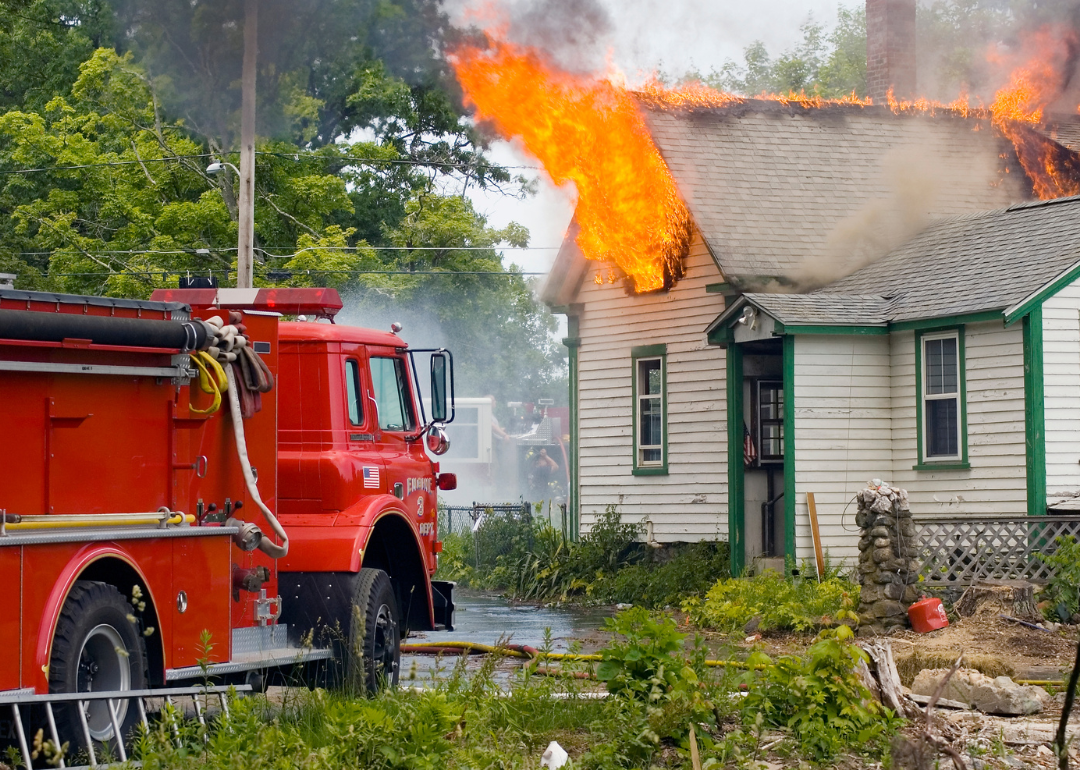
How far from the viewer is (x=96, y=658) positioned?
325 inches

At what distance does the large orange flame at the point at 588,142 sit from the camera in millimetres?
21062

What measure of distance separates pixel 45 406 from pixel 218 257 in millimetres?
26067

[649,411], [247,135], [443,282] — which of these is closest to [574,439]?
[649,411]

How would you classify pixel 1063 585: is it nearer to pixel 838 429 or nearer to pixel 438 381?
pixel 838 429

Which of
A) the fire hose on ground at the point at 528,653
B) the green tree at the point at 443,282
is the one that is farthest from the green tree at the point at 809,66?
the fire hose on ground at the point at 528,653

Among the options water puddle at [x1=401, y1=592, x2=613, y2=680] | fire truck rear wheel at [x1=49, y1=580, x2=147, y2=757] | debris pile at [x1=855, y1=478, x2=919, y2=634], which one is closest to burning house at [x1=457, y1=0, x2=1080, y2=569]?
water puddle at [x1=401, y1=592, x2=613, y2=680]

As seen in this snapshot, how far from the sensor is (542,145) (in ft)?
69.5

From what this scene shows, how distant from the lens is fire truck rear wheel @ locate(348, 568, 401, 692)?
10.3 metres

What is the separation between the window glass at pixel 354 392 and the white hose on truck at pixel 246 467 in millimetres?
1832

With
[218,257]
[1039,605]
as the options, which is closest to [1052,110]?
[1039,605]

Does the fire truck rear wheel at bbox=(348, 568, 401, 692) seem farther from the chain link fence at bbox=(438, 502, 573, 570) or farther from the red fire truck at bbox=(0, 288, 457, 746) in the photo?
the chain link fence at bbox=(438, 502, 573, 570)

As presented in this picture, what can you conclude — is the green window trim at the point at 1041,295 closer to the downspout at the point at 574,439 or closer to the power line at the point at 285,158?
the downspout at the point at 574,439

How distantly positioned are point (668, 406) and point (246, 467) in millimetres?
12498

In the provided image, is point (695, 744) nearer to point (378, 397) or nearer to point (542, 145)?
point (378, 397)
